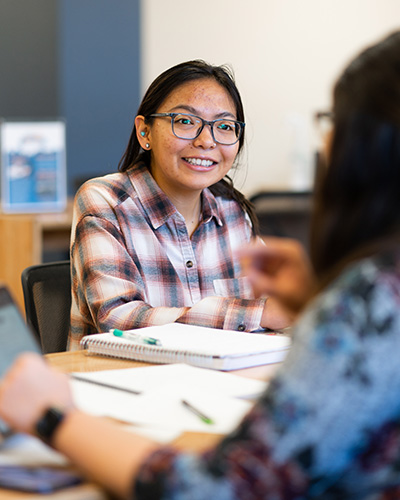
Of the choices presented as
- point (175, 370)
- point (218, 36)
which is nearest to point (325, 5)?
point (218, 36)

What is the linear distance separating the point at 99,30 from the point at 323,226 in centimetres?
449

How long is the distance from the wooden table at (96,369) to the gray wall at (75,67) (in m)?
3.62

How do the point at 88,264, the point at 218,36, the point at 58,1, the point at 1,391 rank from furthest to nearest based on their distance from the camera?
the point at 218,36, the point at 58,1, the point at 88,264, the point at 1,391

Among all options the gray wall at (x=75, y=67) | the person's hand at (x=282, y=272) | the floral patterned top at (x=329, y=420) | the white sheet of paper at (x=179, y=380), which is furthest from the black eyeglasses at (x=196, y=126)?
the gray wall at (x=75, y=67)

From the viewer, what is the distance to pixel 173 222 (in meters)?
1.94

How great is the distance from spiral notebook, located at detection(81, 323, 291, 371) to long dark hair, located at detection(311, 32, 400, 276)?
59cm

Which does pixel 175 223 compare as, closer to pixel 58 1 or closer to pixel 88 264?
pixel 88 264

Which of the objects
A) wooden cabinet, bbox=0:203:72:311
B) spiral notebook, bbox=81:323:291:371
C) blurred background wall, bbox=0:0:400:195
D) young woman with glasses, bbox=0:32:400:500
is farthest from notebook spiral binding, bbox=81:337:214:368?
blurred background wall, bbox=0:0:400:195

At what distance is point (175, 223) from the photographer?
6.39ft

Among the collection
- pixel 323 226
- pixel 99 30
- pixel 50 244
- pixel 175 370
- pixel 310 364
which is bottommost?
pixel 50 244

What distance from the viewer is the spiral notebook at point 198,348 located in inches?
52.4

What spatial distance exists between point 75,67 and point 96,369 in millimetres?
3911

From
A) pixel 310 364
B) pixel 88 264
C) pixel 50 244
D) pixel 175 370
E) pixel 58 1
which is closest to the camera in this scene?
pixel 310 364

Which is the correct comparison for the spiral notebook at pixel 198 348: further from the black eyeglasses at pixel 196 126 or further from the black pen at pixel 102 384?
the black eyeglasses at pixel 196 126
